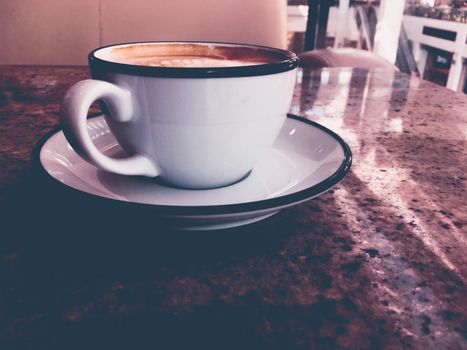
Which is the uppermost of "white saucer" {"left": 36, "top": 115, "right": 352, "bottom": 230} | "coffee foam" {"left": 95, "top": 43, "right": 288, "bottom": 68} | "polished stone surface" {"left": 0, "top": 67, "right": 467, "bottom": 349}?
"coffee foam" {"left": 95, "top": 43, "right": 288, "bottom": 68}

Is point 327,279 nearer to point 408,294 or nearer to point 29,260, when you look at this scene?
point 408,294

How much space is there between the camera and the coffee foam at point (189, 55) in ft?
→ 1.21

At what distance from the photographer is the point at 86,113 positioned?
28cm

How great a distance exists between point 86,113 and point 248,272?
0.14 meters

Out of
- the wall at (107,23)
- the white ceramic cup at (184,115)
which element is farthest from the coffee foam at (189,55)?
the wall at (107,23)

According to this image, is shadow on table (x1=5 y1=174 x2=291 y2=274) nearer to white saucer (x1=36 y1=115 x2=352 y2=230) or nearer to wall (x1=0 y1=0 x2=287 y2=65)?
white saucer (x1=36 y1=115 x2=352 y2=230)

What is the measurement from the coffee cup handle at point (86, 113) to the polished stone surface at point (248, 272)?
0.10 feet

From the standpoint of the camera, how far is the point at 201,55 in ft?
1.36

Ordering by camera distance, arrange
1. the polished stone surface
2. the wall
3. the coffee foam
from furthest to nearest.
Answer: the wall < the coffee foam < the polished stone surface

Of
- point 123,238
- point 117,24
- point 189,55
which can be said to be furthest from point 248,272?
point 117,24

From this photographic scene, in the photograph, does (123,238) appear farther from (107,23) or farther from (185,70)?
(107,23)

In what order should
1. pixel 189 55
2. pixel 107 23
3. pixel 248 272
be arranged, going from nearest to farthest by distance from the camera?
pixel 248 272
pixel 189 55
pixel 107 23

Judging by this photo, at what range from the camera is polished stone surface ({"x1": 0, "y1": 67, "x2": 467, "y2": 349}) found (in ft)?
0.69

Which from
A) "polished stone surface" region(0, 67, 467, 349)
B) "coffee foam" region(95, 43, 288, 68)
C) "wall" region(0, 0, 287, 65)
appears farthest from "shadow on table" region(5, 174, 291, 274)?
"wall" region(0, 0, 287, 65)
